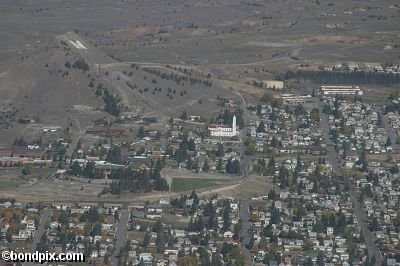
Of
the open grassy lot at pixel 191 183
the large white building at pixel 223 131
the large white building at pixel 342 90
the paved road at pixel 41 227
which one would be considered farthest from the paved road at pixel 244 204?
the large white building at pixel 342 90

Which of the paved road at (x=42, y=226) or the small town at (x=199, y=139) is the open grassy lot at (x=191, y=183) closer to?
the small town at (x=199, y=139)

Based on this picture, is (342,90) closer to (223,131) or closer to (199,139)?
(223,131)

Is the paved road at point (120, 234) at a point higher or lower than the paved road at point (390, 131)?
lower

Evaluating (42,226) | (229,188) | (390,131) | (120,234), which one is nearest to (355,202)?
(229,188)

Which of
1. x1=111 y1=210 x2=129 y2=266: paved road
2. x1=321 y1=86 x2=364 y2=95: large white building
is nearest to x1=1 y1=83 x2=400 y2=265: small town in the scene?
x1=111 y1=210 x2=129 y2=266: paved road

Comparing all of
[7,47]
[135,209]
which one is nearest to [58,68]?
[7,47]

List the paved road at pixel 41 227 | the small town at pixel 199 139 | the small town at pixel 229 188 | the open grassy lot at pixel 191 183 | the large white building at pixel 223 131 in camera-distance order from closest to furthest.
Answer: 1. the paved road at pixel 41 227
2. the small town at pixel 229 188
3. the small town at pixel 199 139
4. the open grassy lot at pixel 191 183
5. the large white building at pixel 223 131

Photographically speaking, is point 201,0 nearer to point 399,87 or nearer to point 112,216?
point 399,87
